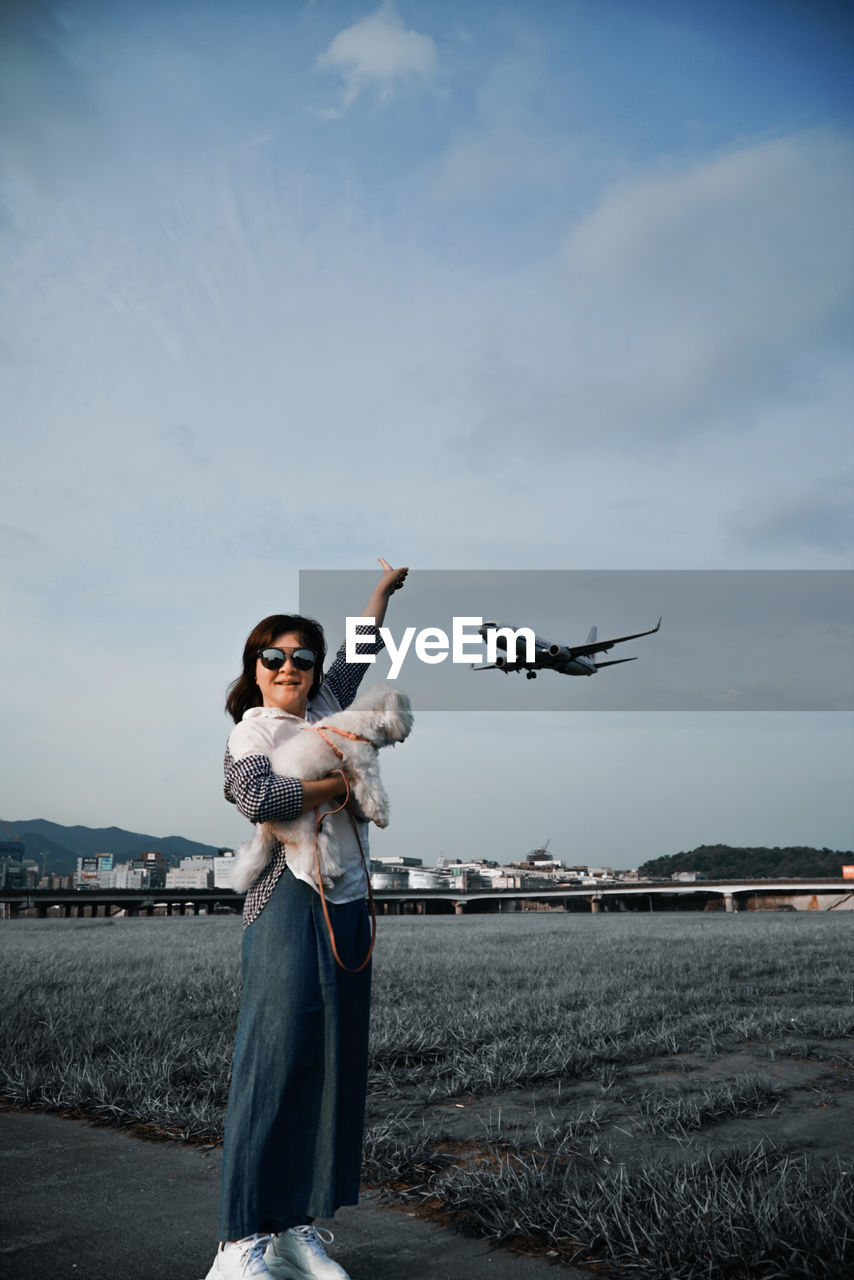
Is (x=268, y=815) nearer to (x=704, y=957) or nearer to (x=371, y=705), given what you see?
(x=371, y=705)

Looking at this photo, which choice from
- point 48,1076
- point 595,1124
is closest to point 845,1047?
point 595,1124

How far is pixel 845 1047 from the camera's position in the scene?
6.33m

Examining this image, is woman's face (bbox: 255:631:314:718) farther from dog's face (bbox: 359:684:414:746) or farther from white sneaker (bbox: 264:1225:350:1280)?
white sneaker (bbox: 264:1225:350:1280)

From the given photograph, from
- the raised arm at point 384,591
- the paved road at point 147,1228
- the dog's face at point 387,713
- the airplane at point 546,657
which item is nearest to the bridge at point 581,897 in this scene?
the airplane at point 546,657

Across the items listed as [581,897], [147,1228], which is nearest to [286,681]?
[147,1228]

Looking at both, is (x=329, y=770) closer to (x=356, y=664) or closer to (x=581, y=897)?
(x=356, y=664)

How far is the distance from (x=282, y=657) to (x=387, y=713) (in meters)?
0.49

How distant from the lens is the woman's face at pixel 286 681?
10.2ft

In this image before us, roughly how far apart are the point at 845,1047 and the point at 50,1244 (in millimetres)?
5670

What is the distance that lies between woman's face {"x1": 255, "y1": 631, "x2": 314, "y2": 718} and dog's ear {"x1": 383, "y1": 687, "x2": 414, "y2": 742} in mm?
→ 389

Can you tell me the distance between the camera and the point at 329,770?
110 inches

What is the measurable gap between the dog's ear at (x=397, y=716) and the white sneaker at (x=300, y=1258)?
157 cm

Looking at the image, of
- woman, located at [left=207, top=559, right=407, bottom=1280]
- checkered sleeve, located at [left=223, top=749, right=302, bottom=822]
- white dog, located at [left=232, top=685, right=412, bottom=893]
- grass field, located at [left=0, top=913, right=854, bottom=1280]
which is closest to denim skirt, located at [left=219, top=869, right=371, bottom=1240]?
woman, located at [left=207, top=559, right=407, bottom=1280]

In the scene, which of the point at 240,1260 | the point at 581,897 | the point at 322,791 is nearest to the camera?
the point at 240,1260
